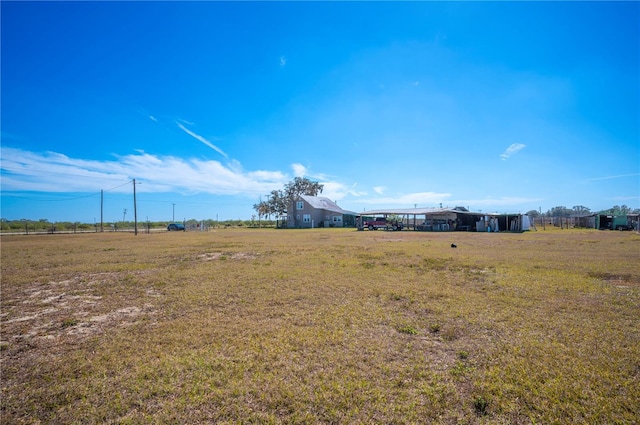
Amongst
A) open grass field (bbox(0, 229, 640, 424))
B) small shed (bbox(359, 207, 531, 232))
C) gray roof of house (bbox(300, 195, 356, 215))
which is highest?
→ gray roof of house (bbox(300, 195, 356, 215))

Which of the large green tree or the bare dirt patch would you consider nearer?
the bare dirt patch

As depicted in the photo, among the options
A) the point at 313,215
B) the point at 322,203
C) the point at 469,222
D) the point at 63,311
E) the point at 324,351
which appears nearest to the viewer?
the point at 324,351

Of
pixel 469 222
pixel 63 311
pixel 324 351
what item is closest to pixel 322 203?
pixel 469 222

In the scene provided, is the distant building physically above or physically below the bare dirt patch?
above

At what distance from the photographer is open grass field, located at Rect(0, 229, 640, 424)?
2.98 meters

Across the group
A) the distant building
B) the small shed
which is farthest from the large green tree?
the small shed

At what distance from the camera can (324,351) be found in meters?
4.21

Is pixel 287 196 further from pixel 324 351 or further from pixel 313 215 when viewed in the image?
pixel 324 351

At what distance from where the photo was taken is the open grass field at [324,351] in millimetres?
2977

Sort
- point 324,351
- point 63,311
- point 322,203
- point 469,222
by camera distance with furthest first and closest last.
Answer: point 322,203 < point 469,222 < point 63,311 < point 324,351

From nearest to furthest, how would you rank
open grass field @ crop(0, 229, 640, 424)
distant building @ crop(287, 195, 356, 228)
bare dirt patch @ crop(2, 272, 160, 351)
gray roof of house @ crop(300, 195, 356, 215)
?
1. open grass field @ crop(0, 229, 640, 424)
2. bare dirt patch @ crop(2, 272, 160, 351)
3. distant building @ crop(287, 195, 356, 228)
4. gray roof of house @ crop(300, 195, 356, 215)

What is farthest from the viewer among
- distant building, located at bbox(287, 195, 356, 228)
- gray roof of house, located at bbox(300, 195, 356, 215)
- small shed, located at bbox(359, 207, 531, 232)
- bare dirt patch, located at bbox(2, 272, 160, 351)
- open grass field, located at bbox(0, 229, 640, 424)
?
gray roof of house, located at bbox(300, 195, 356, 215)

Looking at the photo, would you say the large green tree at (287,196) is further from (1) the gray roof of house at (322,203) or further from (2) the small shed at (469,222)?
(2) the small shed at (469,222)

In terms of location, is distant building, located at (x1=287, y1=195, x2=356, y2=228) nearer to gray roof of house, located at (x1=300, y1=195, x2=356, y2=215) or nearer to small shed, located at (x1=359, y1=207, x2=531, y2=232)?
gray roof of house, located at (x1=300, y1=195, x2=356, y2=215)
